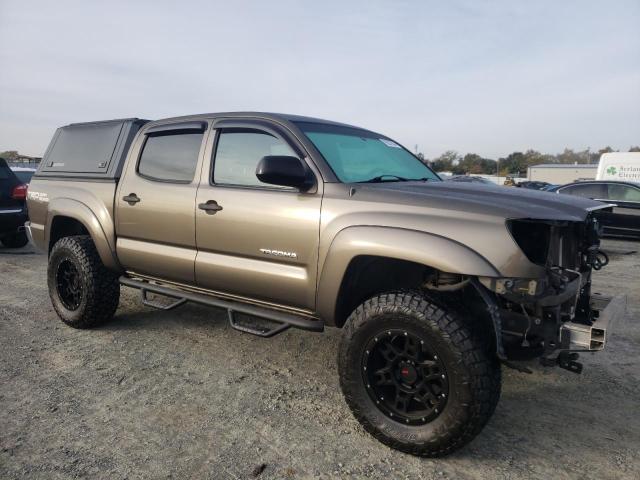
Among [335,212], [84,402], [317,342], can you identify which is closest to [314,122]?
[335,212]

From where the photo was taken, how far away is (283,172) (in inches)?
110

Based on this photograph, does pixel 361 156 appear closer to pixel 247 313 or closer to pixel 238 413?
pixel 247 313

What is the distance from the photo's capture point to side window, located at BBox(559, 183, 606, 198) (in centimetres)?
1097

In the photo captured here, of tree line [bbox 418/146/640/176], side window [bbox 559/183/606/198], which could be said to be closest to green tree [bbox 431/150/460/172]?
tree line [bbox 418/146/640/176]

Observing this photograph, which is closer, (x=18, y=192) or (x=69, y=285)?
(x=69, y=285)

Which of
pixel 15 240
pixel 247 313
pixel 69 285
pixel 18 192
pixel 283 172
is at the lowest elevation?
pixel 15 240

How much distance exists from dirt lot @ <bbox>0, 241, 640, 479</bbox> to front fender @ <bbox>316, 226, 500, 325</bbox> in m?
0.74

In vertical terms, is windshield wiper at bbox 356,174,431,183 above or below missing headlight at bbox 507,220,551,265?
above

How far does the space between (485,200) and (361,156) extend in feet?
3.79

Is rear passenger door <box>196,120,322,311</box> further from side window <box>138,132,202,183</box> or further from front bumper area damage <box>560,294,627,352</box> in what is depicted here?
front bumper area damage <box>560,294,627,352</box>

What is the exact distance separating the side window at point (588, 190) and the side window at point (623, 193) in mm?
164

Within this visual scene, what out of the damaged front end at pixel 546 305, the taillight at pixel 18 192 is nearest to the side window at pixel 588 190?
the damaged front end at pixel 546 305

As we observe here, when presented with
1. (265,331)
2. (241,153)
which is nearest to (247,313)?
(265,331)

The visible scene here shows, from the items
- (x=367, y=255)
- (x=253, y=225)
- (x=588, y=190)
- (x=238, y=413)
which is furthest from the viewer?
(x=588, y=190)
